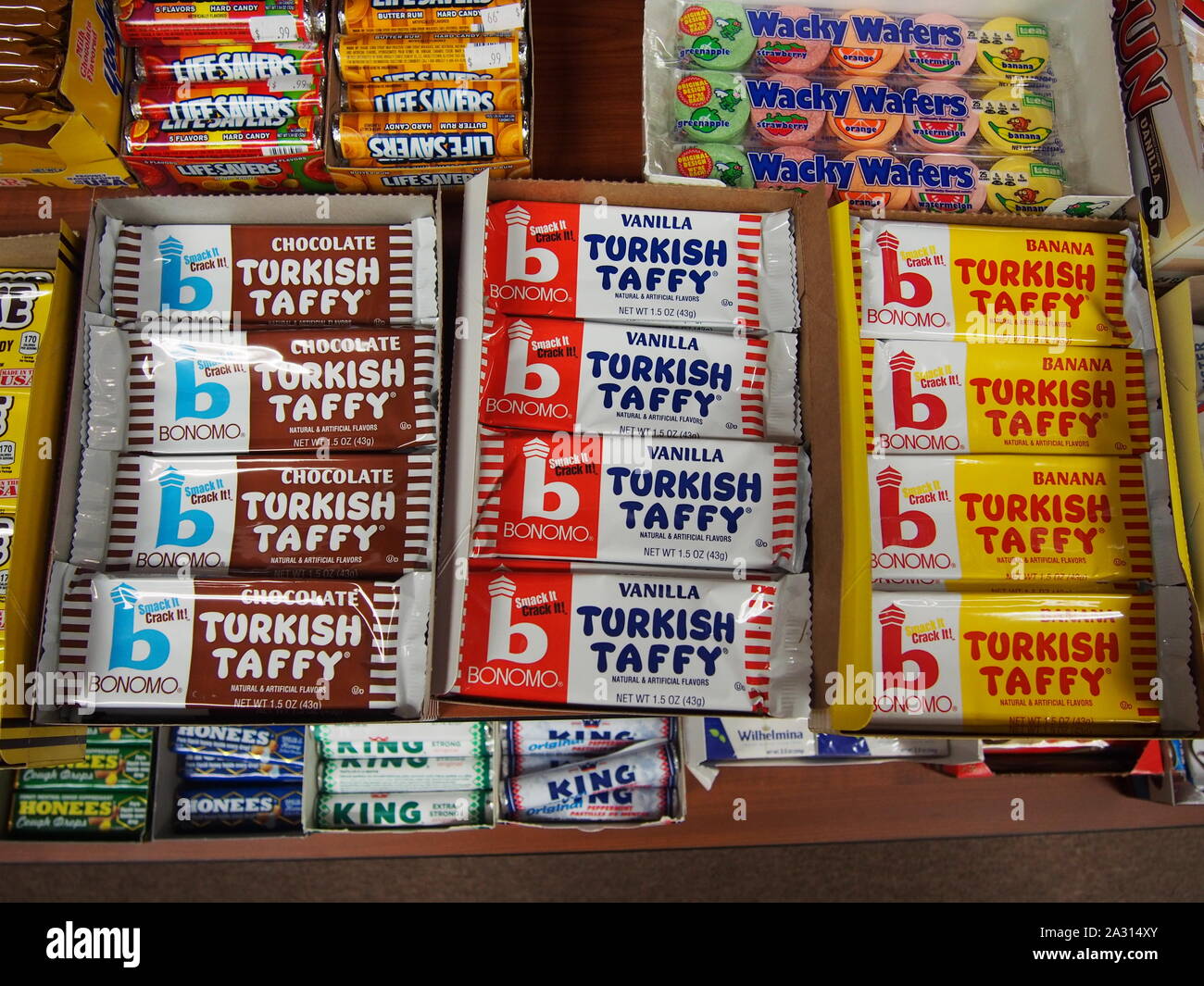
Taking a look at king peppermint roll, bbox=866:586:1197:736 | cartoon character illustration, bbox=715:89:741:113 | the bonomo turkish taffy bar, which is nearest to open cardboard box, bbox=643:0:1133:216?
cartoon character illustration, bbox=715:89:741:113

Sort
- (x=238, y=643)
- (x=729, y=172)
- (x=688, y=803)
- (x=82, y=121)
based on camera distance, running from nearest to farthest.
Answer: (x=238, y=643) < (x=82, y=121) < (x=729, y=172) < (x=688, y=803)

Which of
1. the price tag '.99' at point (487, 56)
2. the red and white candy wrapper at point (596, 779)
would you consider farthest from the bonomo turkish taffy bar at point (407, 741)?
the price tag '.99' at point (487, 56)

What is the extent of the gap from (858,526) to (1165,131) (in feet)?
3.54

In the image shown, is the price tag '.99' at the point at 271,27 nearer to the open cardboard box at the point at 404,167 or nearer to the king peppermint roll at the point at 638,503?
the open cardboard box at the point at 404,167

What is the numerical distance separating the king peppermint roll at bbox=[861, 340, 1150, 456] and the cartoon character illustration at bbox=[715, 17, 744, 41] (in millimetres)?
788

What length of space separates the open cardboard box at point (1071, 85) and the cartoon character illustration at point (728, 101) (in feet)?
0.38

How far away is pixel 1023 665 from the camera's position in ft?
4.85

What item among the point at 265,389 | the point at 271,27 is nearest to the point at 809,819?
the point at 265,389

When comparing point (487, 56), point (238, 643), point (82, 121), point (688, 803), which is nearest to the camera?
point (238, 643)

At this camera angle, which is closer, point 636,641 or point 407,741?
point 636,641

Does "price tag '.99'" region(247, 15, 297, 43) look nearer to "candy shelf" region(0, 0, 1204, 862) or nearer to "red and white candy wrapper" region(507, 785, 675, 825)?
"candy shelf" region(0, 0, 1204, 862)

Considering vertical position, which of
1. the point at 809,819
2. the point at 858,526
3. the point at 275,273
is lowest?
the point at 809,819

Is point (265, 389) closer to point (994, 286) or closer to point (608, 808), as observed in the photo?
point (608, 808)
